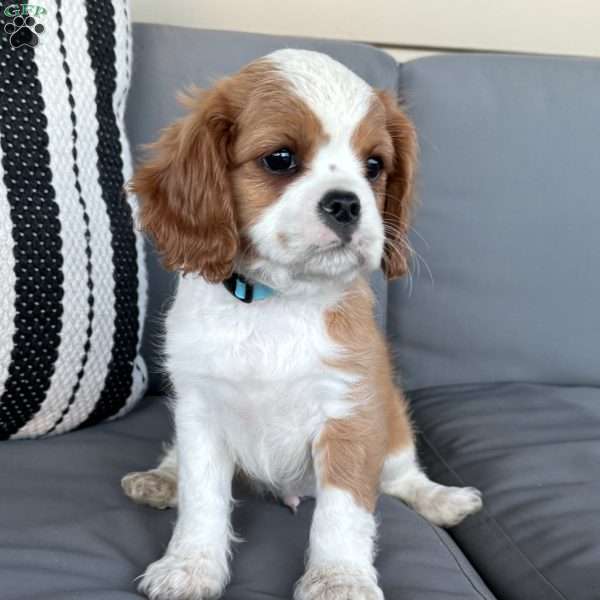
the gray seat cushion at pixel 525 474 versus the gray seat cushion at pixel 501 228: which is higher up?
the gray seat cushion at pixel 501 228

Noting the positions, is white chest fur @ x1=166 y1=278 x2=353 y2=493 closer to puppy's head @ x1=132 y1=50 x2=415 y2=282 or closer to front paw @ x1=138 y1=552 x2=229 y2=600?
puppy's head @ x1=132 y1=50 x2=415 y2=282

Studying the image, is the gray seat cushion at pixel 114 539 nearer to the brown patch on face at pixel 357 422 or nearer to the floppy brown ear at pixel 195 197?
the brown patch on face at pixel 357 422

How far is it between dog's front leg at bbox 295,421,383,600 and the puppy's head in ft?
0.89

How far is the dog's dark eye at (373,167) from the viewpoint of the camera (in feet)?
→ 4.05

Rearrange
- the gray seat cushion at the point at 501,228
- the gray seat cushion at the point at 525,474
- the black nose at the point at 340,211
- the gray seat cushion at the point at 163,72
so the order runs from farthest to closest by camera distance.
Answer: the gray seat cushion at the point at 501,228 < the gray seat cushion at the point at 163,72 < the gray seat cushion at the point at 525,474 < the black nose at the point at 340,211

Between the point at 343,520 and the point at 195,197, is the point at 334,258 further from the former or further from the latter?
the point at 343,520

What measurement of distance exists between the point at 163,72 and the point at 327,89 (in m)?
0.74

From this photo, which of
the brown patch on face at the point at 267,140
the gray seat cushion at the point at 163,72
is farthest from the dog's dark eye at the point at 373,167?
the gray seat cushion at the point at 163,72

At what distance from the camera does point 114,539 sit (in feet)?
3.93

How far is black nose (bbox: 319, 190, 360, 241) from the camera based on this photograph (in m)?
1.09

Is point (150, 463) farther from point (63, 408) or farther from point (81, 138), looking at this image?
point (81, 138)

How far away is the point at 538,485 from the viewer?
143 centimetres

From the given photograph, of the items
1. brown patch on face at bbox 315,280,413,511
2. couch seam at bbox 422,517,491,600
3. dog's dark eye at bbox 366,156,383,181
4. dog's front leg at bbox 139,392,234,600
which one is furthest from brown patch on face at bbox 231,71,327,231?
couch seam at bbox 422,517,491,600

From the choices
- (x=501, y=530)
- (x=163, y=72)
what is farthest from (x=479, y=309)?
(x=163, y=72)
